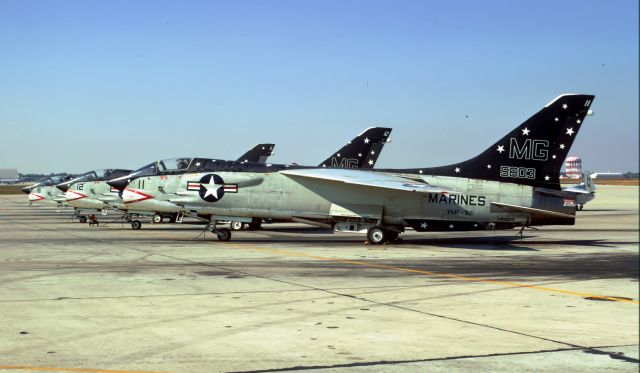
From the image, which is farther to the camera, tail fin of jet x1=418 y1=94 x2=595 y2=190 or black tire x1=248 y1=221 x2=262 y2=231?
black tire x1=248 y1=221 x2=262 y2=231

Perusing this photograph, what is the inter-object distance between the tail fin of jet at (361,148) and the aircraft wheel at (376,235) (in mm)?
13935

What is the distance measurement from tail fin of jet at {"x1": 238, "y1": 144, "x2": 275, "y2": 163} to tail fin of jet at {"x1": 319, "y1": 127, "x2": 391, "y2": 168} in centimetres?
605

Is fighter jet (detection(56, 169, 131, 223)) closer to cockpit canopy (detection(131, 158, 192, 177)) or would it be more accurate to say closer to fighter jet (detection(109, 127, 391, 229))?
fighter jet (detection(109, 127, 391, 229))

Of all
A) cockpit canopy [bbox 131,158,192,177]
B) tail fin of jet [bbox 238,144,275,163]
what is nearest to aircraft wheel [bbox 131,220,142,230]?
cockpit canopy [bbox 131,158,192,177]

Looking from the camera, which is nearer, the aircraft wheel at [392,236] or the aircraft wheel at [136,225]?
the aircraft wheel at [392,236]

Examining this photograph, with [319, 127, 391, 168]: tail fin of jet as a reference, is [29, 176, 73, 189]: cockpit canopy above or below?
below

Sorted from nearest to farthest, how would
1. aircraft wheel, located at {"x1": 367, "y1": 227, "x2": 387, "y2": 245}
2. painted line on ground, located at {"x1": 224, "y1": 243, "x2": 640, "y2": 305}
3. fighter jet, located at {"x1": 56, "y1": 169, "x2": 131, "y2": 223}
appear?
1. painted line on ground, located at {"x1": 224, "y1": 243, "x2": 640, "y2": 305}
2. aircraft wheel, located at {"x1": 367, "y1": 227, "x2": 387, "y2": 245}
3. fighter jet, located at {"x1": 56, "y1": 169, "x2": 131, "y2": 223}

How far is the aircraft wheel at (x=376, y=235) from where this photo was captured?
2633 centimetres

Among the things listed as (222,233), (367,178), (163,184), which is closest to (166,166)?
(163,184)

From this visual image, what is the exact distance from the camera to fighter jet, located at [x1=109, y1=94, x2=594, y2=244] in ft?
82.5

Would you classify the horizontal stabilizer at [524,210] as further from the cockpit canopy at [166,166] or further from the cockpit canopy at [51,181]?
the cockpit canopy at [51,181]

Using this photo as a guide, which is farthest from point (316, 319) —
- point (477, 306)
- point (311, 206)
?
point (311, 206)

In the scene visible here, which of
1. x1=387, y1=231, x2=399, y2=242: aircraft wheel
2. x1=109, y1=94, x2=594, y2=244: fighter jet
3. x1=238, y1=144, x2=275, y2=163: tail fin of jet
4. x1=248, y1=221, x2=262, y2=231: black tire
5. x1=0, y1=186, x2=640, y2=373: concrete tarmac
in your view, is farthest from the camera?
x1=238, y1=144, x2=275, y2=163: tail fin of jet

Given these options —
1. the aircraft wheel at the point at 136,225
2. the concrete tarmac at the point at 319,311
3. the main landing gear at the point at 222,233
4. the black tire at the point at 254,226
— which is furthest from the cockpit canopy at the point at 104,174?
the concrete tarmac at the point at 319,311
